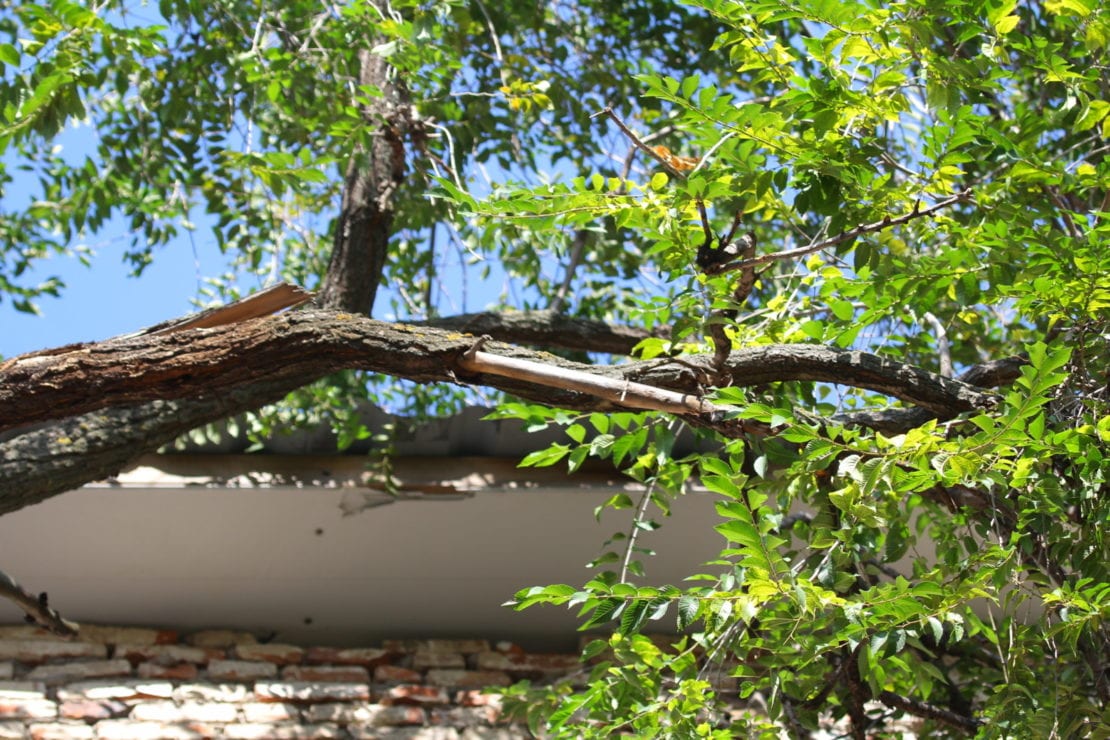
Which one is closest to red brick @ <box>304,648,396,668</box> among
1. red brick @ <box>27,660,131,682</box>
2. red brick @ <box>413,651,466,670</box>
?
red brick @ <box>413,651,466,670</box>

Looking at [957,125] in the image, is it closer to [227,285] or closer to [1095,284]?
[1095,284]

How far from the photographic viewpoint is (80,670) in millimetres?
3613

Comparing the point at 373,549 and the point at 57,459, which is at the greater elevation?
the point at 57,459

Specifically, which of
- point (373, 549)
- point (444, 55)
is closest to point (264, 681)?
point (373, 549)

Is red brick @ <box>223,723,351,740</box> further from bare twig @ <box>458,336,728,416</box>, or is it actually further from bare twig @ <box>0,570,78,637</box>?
bare twig @ <box>458,336,728,416</box>

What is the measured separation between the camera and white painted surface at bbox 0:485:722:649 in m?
3.44

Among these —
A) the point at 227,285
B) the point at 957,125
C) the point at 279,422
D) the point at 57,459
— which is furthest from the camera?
the point at 227,285

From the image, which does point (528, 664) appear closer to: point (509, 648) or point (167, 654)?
point (509, 648)

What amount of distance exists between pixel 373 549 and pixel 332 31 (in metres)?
1.53

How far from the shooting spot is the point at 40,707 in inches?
137

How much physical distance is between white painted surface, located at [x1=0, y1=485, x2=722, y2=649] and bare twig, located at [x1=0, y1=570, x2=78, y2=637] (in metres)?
0.60

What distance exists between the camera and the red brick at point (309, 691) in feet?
11.9

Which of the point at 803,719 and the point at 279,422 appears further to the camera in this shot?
the point at 279,422

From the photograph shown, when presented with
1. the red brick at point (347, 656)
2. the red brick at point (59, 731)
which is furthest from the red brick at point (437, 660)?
the red brick at point (59, 731)
